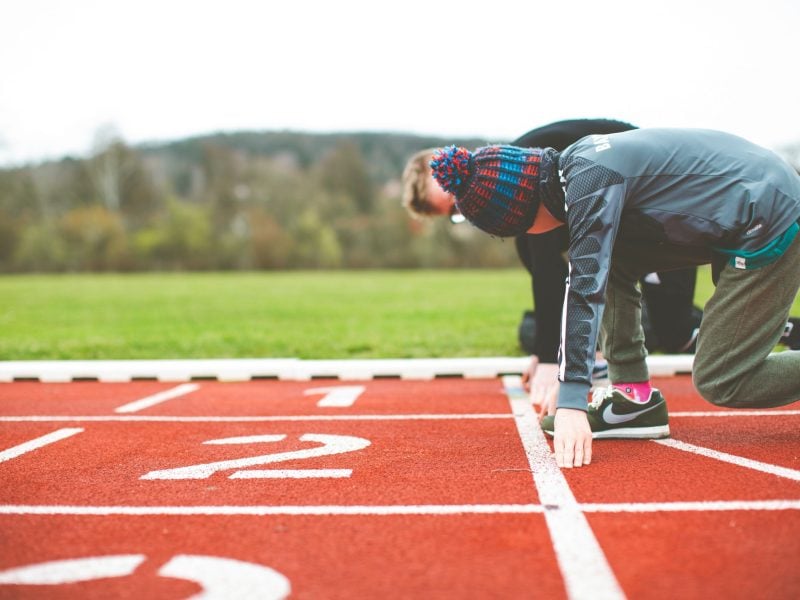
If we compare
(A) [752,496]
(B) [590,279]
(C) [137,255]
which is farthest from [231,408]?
(C) [137,255]

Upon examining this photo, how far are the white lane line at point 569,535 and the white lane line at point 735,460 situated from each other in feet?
2.15

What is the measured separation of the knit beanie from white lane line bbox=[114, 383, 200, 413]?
3017 mm

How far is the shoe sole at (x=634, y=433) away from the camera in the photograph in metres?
3.70

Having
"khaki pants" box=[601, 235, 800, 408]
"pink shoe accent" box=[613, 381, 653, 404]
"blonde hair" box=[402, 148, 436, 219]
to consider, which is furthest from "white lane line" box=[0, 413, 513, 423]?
"khaki pants" box=[601, 235, 800, 408]

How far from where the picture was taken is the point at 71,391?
226 inches

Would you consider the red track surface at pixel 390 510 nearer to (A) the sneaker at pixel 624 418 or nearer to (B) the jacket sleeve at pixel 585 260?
(A) the sneaker at pixel 624 418

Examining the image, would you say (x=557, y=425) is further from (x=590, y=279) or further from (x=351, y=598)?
(x=351, y=598)

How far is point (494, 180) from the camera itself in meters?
3.02

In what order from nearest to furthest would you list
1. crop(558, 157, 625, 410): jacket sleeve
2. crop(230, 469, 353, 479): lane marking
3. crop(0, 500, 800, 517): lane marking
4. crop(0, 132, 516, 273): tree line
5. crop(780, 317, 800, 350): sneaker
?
crop(0, 500, 800, 517): lane marking
crop(558, 157, 625, 410): jacket sleeve
crop(230, 469, 353, 479): lane marking
crop(780, 317, 800, 350): sneaker
crop(0, 132, 516, 273): tree line

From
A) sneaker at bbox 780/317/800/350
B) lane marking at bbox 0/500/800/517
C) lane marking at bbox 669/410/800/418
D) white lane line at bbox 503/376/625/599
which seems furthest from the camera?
lane marking at bbox 669/410/800/418

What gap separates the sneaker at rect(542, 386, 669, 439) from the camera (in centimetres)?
369

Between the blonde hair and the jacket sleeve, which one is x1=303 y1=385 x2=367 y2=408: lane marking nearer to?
the blonde hair

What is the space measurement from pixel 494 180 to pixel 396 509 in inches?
54.8

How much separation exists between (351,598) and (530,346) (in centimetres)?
510
